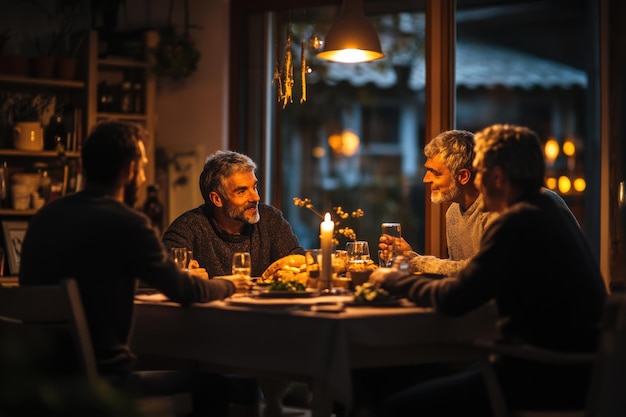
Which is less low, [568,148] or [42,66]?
[568,148]

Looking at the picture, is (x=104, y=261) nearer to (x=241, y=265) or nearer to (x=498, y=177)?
(x=241, y=265)

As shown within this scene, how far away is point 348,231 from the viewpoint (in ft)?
13.0

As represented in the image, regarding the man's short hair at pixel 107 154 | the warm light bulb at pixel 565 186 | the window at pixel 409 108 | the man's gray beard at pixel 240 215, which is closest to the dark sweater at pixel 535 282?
the man's short hair at pixel 107 154

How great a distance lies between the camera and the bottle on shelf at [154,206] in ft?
21.1

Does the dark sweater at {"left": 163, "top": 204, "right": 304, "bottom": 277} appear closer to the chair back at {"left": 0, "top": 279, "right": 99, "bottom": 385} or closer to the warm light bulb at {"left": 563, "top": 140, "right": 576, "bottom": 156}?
the chair back at {"left": 0, "top": 279, "right": 99, "bottom": 385}

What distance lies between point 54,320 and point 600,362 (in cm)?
150

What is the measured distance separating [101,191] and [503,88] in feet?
38.6

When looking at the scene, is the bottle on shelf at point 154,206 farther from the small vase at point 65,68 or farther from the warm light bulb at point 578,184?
the warm light bulb at point 578,184

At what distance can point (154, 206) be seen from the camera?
21.1 feet

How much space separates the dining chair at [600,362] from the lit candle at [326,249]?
2.90 ft

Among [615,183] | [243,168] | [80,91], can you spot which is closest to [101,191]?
[243,168]

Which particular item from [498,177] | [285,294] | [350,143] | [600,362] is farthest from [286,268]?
[350,143]

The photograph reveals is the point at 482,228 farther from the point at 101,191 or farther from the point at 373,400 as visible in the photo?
the point at 101,191

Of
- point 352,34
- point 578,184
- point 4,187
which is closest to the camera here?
point 352,34
